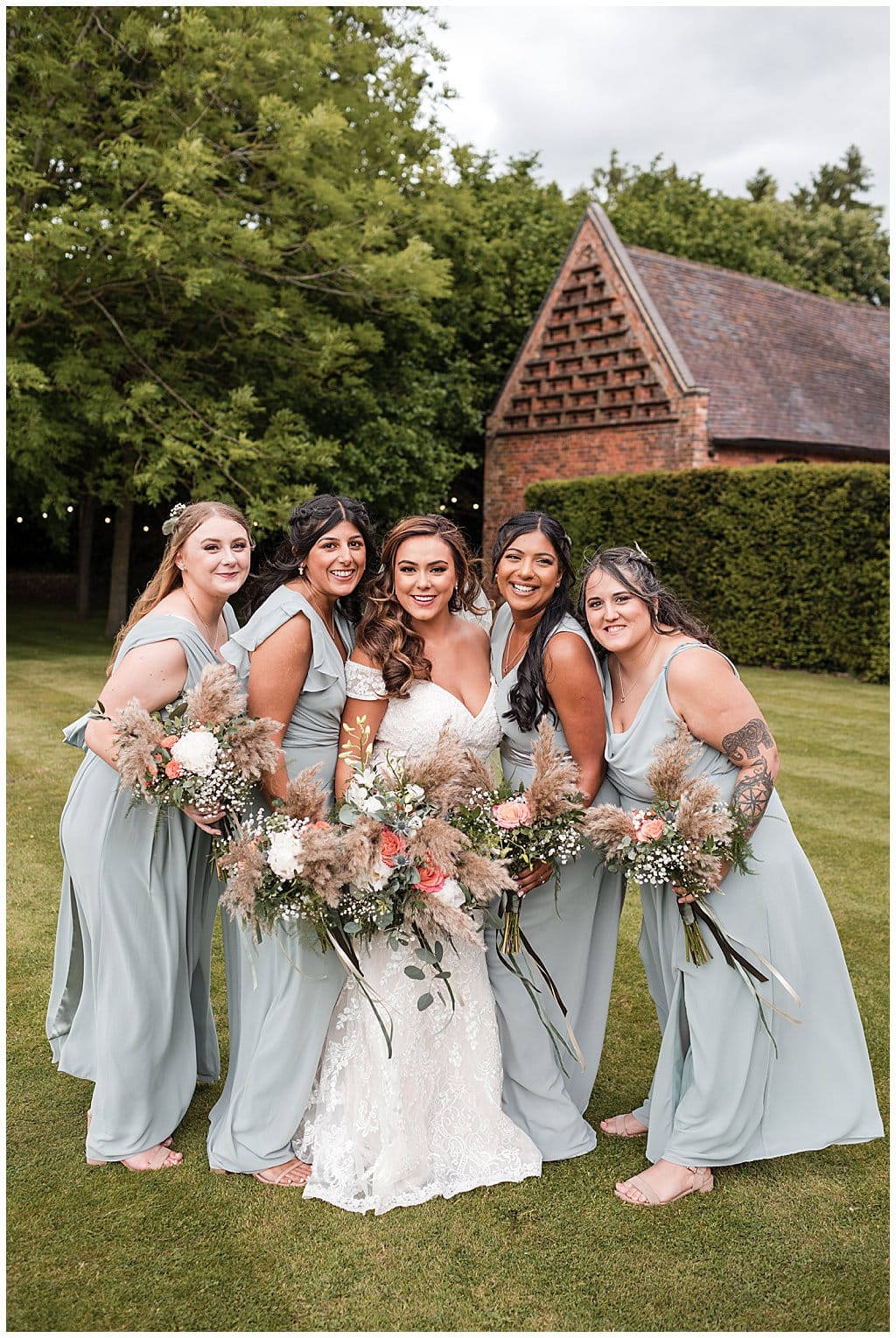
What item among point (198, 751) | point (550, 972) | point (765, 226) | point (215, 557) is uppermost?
point (765, 226)

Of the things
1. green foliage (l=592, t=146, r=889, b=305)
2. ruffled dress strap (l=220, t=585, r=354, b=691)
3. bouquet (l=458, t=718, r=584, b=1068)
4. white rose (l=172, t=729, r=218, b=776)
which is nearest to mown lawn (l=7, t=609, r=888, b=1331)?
bouquet (l=458, t=718, r=584, b=1068)

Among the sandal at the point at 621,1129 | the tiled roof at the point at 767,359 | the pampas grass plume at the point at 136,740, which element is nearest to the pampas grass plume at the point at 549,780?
the pampas grass plume at the point at 136,740

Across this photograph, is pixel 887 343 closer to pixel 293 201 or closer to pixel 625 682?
pixel 293 201

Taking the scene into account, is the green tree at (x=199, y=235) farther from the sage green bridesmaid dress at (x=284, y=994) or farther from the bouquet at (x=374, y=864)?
the bouquet at (x=374, y=864)

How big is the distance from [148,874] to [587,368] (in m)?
20.3

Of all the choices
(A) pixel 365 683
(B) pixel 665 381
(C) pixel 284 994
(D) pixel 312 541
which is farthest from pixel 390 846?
(B) pixel 665 381

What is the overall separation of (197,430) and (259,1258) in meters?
13.9

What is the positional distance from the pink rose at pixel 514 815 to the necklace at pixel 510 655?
594 mm

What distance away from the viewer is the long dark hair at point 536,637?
371 cm

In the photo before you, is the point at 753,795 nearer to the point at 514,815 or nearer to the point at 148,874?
the point at 514,815

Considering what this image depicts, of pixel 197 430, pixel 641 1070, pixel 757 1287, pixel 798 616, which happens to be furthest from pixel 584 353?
pixel 757 1287

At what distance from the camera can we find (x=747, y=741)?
3.52 meters

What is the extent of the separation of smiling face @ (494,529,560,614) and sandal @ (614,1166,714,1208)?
6.84 feet

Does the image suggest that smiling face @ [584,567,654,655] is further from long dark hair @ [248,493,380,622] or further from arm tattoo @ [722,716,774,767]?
long dark hair @ [248,493,380,622]
